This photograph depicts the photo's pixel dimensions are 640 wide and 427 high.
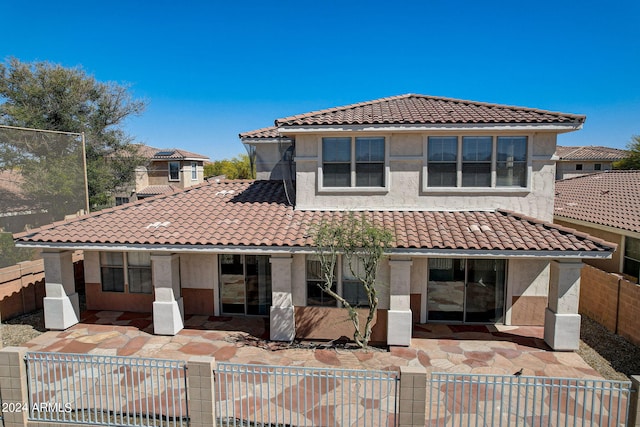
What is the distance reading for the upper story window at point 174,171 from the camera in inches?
1455

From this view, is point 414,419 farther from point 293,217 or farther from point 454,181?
point 454,181

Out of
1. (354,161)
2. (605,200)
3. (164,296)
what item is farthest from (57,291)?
(605,200)

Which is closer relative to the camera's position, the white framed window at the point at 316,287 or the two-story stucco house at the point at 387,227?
the two-story stucco house at the point at 387,227

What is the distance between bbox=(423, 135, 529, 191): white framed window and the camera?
35.2 feet

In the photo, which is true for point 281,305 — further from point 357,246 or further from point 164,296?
point 164,296

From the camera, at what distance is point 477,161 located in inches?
428

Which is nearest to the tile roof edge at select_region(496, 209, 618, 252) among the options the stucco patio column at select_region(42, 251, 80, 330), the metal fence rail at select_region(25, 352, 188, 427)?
the metal fence rail at select_region(25, 352, 188, 427)

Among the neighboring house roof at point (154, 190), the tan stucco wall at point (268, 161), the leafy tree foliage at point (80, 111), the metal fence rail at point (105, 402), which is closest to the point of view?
the metal fence rail at point (105, 402)

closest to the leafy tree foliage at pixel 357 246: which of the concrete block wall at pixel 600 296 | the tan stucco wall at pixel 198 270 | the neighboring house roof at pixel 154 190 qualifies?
the tan stucco wall at pixel 198 270

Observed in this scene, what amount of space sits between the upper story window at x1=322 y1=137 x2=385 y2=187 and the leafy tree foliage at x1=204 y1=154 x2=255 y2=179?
144 feet

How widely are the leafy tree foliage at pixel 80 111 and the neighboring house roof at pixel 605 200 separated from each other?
26.4m

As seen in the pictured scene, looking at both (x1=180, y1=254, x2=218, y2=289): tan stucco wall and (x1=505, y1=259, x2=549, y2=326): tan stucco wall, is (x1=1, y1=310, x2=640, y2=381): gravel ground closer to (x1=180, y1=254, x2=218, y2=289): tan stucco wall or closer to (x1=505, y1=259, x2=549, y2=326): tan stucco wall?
(x1=505, y1=259, x2=549, y2=326): tan stucco wall

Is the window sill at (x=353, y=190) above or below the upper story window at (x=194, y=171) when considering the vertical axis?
below

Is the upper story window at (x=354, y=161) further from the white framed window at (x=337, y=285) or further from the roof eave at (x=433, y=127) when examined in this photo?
the white framed window at (x=337, y=285)
